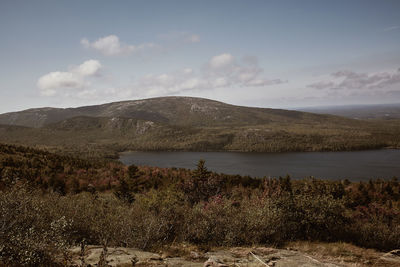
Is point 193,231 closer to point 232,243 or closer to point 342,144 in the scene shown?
point 232,243

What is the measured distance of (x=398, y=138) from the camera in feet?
460

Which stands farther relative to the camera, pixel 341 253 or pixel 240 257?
pixel 341 253

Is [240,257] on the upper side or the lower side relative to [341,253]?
upper

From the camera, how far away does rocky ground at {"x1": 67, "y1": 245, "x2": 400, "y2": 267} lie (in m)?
6.74

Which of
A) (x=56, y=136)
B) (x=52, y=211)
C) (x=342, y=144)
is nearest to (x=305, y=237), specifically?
(x=52, y=211)

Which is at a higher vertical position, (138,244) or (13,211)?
(13,211)

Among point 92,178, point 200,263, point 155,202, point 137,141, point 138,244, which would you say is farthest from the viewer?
point 137,141

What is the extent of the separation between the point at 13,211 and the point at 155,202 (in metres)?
6.42

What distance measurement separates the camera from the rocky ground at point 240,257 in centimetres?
674

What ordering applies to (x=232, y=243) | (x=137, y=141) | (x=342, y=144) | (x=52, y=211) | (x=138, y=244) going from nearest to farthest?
(x=138, y=244) → (x=232, y=243) → (x=52, y=211) → (x=342, y=144) → (x=137, y=141)

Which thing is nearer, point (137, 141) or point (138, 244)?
point (138, 244)

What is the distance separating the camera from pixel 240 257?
7855 millimetres

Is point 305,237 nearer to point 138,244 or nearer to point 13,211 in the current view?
point 138,244

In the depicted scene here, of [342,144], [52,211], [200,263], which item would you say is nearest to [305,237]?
[200,263]
